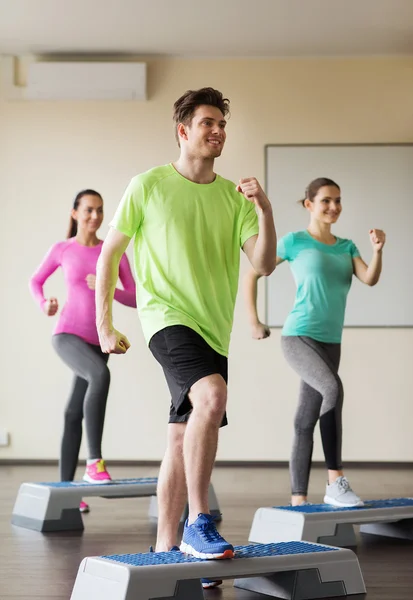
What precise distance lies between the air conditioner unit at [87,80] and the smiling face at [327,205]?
9.53ft

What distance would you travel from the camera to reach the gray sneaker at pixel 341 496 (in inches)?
146

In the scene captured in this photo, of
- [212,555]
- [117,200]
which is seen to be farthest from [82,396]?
[117,200]

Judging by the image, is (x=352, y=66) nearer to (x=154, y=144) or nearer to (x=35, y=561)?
(x=154, y=144)

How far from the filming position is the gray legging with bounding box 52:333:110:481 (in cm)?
433

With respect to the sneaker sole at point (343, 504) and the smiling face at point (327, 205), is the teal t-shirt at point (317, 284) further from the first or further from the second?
the sneaker sole at point (343, 504)

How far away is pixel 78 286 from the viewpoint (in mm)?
4551

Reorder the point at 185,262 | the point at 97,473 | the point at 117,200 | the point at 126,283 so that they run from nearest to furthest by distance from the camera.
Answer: the point at 185,262, the point at 97,473, the point at 126,283, the point at 117,200

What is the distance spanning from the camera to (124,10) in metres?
5.83

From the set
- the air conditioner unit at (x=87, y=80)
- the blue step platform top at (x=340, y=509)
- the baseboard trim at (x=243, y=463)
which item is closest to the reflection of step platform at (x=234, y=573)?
the blue step platform top at (x=340, y=509)

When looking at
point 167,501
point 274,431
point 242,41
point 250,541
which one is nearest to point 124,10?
point 242,41

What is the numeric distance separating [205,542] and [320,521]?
1.11 m

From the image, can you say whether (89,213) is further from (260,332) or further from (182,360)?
(182,360)

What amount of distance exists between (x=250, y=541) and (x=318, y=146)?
12.5ft

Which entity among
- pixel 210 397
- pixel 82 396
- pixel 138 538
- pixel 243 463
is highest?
pixel 210 397
